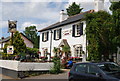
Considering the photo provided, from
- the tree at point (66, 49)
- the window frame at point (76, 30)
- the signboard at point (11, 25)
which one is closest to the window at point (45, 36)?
the tree at point (66, 49)

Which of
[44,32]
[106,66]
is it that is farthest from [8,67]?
[44,32]

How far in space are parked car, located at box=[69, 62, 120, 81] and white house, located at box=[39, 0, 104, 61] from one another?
11.6 m

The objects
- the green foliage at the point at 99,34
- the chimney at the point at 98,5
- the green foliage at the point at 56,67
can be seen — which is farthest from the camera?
the chimney at the point at 98,5

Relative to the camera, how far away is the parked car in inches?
319

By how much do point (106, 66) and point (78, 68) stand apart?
143cm

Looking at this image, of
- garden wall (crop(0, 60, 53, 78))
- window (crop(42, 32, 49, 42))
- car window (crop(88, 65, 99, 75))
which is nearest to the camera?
car window (crop(88, 65, 99, 75))

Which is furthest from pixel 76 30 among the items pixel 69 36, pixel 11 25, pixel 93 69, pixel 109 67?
pixel 93 69

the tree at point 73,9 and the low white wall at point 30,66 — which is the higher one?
the tree at point 73,9

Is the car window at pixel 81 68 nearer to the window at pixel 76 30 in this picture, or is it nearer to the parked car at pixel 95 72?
the parked car at pixel 95 72

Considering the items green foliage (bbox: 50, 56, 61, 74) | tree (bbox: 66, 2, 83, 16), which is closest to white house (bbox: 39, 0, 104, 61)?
green foliage (bbox: 50, 56, 61, 74)

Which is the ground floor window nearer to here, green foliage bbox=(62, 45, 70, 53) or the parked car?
green foliage bbox=(62, 45, 70, 53)

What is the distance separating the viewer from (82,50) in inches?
969

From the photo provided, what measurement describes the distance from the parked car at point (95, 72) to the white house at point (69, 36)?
11642 millimetres

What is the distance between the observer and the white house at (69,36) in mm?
24505
